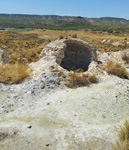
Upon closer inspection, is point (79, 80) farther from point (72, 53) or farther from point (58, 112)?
point (72, 53)

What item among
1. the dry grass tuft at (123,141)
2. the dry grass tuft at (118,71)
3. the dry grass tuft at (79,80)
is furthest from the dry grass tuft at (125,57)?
the dry grass tuft at (123,141)

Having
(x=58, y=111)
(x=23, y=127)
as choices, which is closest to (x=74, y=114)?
(x=58, y=111)

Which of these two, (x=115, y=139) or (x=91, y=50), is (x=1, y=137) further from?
(x=91, y=50)

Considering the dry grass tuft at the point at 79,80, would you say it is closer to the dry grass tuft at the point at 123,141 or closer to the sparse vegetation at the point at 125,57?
the dry grass tuft at the point at 123,141

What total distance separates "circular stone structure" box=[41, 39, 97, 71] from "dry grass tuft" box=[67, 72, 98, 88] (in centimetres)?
168

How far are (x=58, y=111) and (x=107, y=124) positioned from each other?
1581 mm

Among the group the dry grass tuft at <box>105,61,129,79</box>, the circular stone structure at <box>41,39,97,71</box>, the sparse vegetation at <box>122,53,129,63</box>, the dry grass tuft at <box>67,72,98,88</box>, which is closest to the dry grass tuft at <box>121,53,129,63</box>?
the sparse vegetation at <box>122,53,129,63</box>

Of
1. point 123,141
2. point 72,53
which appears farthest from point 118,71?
point 123,141

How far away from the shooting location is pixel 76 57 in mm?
11055

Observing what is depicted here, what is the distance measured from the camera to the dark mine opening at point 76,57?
1052 centimetres

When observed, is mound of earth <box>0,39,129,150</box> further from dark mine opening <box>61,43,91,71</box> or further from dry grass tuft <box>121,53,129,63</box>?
dry grass tuft <box>121,53,129,63</box>

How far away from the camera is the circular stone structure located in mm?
8984

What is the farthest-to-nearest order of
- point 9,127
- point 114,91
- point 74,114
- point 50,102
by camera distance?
1. point 114,91
2. point 50,102
3. point 74,114
4. point 9,127

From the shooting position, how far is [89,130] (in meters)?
4.58
